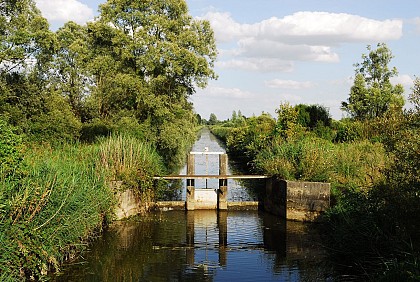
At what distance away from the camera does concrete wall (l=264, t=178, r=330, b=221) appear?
53.5 feet

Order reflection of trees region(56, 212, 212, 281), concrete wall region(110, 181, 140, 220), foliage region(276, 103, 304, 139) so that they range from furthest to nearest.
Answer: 1. foliage region(276, 103, 304, 139)
2. concrete wall region(110, 181, 140, 220)
3. reflection of trees region(56, 212, 212, 281)

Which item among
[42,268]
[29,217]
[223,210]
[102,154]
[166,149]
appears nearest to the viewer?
[29,217]

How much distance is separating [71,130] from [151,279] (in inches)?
649

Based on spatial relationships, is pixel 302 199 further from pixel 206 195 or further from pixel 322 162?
pixel 206 195

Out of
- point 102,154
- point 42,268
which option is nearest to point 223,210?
point 102,154

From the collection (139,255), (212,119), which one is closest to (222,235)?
(139,255)

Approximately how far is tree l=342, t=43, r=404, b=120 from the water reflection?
2318 centimetres

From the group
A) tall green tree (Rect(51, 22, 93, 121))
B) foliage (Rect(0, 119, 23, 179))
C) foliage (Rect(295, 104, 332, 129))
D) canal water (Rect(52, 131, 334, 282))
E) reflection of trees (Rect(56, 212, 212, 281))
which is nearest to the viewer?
foliage (Rect(0, 119, 23, 179))

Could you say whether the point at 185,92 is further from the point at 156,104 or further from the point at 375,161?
the point at 375,161

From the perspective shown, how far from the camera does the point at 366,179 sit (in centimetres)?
1377

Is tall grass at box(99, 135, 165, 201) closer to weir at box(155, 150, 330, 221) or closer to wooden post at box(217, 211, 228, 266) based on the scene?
weir at box(155, 150, 330, 221)

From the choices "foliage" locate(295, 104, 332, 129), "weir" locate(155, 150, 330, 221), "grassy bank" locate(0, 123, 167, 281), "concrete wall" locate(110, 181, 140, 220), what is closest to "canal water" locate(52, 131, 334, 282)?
"concrete wall" locate(110, 181, 140, 220)

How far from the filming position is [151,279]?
34.3 ft

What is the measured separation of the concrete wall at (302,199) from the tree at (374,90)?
859 inches
